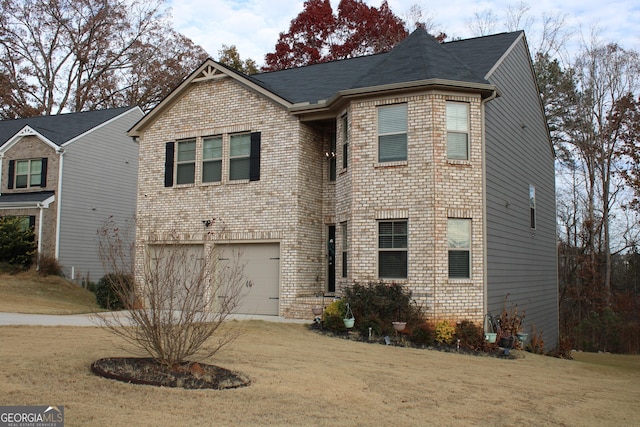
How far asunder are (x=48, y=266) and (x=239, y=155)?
10976 millimetres

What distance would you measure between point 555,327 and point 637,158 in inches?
415

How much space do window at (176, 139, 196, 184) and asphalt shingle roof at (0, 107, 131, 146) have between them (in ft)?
30.7

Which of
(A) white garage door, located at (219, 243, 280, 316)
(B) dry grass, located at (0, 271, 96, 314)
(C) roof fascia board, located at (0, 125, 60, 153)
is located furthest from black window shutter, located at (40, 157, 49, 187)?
(A) white garage door, located at (219, 243, 280, 316)

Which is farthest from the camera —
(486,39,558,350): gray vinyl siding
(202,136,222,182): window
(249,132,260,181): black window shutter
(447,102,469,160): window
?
(202,136,222,182): window

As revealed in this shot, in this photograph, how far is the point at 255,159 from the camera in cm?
1661

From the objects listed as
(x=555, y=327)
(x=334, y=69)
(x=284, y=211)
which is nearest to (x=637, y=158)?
(x=555, y=327)

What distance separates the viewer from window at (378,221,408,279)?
45.2 ft

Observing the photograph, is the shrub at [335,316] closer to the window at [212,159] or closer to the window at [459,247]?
the window at [459,247]

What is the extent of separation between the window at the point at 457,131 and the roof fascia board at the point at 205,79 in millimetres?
4380

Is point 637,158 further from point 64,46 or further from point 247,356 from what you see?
point 64,46

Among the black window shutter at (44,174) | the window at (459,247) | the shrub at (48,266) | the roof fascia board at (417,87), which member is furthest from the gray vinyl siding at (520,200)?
the black window shutter at (44,174)

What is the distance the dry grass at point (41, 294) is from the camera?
18.1 meters

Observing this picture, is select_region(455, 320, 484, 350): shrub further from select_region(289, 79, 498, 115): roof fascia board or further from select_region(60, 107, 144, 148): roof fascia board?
select_region(60, 107, 144, 148): roof fascia board

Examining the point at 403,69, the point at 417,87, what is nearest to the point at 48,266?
the point at 403,69
